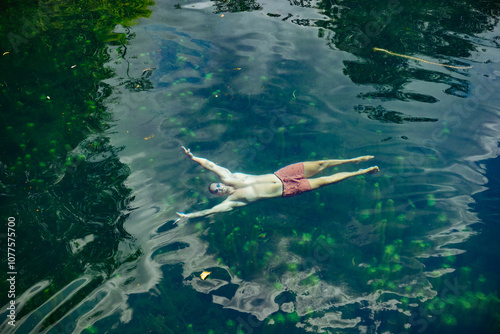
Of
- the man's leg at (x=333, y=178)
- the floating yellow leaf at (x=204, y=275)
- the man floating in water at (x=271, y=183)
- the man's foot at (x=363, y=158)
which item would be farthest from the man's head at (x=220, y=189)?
the man's foot at (x=363, y=158)

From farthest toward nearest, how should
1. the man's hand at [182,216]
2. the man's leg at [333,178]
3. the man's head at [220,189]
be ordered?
the man's leg at [333,178] → the man's head at [220,189] → the man's hand at [182,216]

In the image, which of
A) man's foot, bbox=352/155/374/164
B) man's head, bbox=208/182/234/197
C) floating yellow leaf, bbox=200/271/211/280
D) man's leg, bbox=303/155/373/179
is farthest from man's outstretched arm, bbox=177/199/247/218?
man's foot, bbox=352/155/374/164

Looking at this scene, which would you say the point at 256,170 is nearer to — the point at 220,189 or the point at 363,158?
the point at 220,189

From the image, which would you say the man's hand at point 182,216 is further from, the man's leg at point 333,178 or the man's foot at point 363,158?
the man's foot at point 363,158

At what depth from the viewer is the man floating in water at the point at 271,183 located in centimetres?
607

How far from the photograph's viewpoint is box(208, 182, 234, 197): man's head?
605 cm

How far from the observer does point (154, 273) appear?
17.4 feet

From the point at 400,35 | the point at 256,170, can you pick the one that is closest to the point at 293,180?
the point at 256,170

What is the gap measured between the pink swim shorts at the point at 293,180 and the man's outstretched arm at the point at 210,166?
1.07 m

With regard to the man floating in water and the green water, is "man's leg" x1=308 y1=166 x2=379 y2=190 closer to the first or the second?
the man floating in water

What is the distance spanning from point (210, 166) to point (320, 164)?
2.34m

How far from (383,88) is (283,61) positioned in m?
2.79

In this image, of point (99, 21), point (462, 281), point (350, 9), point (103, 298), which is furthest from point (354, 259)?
point (99, 21)

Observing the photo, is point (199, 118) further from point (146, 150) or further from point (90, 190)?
point (90, 190)
